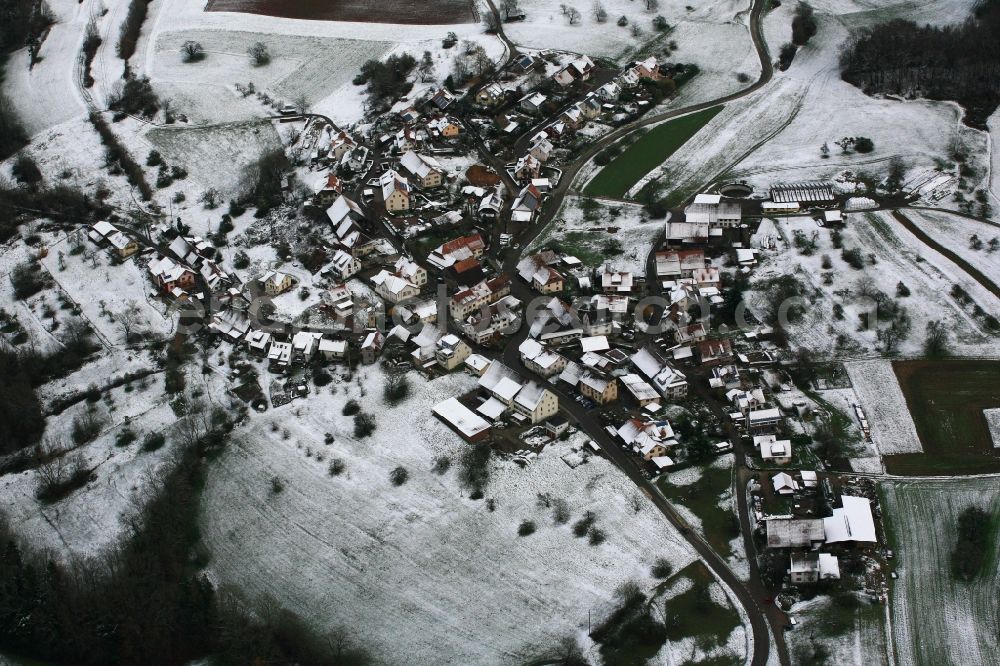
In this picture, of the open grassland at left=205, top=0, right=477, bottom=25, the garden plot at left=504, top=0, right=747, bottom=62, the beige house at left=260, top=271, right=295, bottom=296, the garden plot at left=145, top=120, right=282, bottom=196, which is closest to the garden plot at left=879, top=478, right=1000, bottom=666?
the beige house at left=260, top=271, right=295, bottom=296

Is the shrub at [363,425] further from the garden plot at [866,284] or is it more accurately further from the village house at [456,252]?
the garden plot at [866,284]

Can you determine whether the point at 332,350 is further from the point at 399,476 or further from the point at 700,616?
the point at 700,616

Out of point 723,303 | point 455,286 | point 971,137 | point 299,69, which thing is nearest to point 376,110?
point 299,69

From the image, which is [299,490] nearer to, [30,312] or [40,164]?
[30,312]

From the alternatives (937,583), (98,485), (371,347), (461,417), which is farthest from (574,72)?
(937,583)

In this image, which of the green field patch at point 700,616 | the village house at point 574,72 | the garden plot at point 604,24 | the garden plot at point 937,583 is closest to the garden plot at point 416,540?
the green field patch at point 700,616

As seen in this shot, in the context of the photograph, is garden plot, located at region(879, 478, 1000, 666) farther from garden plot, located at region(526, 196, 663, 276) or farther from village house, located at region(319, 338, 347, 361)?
village house, located at region(319, 338, 347, 361)
